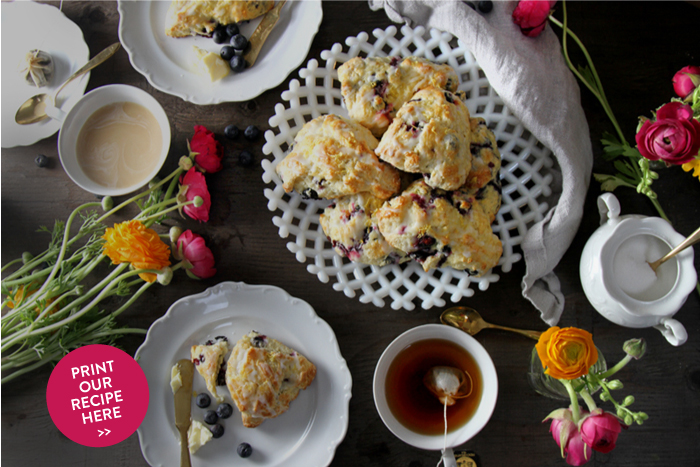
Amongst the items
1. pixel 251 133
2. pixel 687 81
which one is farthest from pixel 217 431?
pixel 687 81

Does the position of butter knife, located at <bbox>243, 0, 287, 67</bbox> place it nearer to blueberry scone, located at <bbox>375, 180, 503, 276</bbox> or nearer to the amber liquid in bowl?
blueberry scone, located at <bbox>375, 180, 503, 276</bbox>

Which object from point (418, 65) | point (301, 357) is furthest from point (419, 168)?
point (301, 357)

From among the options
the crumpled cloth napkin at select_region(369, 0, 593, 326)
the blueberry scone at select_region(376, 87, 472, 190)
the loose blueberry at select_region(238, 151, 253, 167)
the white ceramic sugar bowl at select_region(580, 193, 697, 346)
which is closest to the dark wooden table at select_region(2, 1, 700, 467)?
the loose blueberry at select_region(238, 151, 253, 167)

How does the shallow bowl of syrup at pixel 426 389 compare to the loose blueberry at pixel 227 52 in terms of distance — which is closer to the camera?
the shallow bowl of syrup at pixel 426 389

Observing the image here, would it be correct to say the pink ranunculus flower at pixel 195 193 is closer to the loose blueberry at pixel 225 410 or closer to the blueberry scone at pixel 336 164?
the blueberry scone at pixel 336 164

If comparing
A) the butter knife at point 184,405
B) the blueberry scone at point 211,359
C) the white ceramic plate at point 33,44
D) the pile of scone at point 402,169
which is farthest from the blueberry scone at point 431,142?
the white ceramic plate at point 33,44

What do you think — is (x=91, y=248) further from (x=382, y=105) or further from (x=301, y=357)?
(x=382, y=105)
